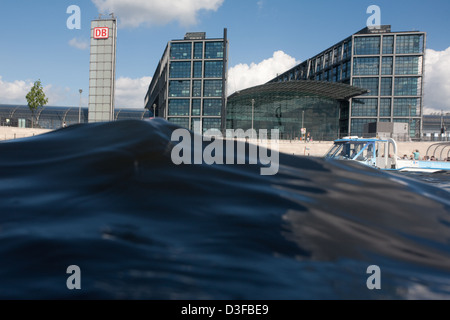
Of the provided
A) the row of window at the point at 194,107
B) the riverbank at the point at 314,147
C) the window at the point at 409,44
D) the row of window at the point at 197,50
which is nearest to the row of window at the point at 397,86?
the window at the point at 409,44

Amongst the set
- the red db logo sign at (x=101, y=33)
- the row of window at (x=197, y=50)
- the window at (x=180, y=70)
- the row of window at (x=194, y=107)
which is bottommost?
the row of window at (x=194, y=107)

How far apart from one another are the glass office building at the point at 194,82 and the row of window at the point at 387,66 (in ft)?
68.2

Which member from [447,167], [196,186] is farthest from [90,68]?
[196,186]

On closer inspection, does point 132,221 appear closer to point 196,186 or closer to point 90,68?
point 196,186

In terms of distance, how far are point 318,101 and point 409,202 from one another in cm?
5232

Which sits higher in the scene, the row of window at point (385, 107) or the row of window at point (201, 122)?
the row of window at point (385, 107)

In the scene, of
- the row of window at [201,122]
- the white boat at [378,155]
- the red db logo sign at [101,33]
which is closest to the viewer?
the white boat at [378,155]

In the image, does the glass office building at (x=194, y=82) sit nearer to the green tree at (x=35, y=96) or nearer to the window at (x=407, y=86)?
the green tree at (x=35, y=96)

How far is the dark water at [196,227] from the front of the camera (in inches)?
47.1

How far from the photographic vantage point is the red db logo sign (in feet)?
101

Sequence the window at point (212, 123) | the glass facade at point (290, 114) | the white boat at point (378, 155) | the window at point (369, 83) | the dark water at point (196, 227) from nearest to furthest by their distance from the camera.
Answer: the dark water at point (196, 227) → the white boat at point (378, 155) → the glass facade at point (290, 114) → the window at point (369, 83) → the window at point (212, 123)

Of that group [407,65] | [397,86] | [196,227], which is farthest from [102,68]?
[407,65]

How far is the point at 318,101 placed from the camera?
171ft

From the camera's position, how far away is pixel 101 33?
30906 millimetres
